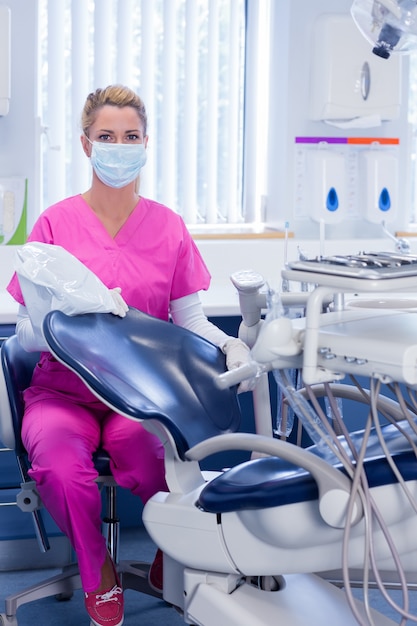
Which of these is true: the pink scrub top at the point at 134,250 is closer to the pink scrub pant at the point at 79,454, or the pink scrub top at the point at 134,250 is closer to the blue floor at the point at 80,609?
the pink scrub pant at the point at 79,454

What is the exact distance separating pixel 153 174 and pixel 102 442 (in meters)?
1.40

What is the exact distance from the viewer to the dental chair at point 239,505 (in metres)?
1.55

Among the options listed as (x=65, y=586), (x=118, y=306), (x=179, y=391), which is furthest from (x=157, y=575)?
(x=118, y=306)

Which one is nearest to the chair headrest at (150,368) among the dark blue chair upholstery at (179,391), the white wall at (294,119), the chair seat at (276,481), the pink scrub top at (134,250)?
the dark blue chair upholstery at (179,391)

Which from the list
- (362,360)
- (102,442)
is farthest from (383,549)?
(102,442)

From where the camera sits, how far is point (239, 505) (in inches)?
62.4

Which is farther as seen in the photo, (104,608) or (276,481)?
(104,608)

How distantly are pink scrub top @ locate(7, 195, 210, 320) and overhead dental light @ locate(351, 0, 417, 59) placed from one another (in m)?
0.66

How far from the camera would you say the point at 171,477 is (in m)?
1.78

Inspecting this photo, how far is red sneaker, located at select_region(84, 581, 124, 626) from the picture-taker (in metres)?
1.98

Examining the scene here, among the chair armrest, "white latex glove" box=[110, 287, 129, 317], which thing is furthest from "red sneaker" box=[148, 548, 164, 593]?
the chair armrest

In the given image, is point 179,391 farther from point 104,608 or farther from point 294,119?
point 294,119

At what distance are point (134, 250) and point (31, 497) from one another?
2.02 ft

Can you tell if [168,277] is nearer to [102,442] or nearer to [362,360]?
[102,442]
